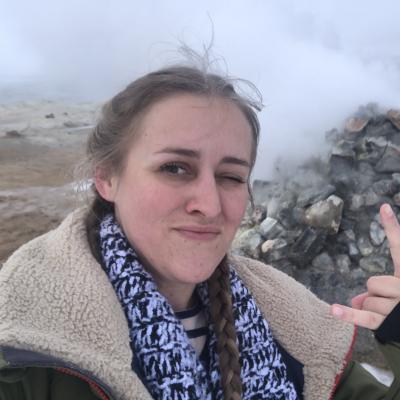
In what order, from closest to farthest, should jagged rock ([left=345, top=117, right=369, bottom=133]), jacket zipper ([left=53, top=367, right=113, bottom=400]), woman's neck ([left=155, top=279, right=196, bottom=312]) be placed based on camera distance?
jacket zipper ([left=53, top=367, right=113, bottom=400])
woman's neck ([left=155, top=279, right=196, bottom=312])
jagged rock ([left=345, top=117, right=369, bottom=133])

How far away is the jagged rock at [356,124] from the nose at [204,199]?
4059 mm

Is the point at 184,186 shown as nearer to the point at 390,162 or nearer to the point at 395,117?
the point at 390,162

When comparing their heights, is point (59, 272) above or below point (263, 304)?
above

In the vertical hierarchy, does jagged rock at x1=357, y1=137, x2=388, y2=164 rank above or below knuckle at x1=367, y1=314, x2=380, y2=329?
above

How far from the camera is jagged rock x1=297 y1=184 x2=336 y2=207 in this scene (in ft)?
14.7

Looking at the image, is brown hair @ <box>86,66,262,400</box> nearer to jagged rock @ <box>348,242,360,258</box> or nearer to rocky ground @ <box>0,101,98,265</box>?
rocky ground @ <box>0,101,98,265</box>

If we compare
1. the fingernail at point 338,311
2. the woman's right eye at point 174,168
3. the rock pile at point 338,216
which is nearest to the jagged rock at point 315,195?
the rock pile at point 338,216

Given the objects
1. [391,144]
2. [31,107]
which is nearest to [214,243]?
[391,144]

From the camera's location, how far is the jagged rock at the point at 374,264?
13.7ft

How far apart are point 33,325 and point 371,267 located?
3.83 meters

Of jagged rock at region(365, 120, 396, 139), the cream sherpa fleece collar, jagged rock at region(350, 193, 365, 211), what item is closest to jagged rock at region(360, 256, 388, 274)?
jagged rock at region(350, 193, 365, 211)

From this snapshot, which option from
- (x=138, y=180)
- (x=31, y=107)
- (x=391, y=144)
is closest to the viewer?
(x=138, y=180)

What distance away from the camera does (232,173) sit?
1.36 m

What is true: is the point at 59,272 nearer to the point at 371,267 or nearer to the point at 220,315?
the point at 220,315
